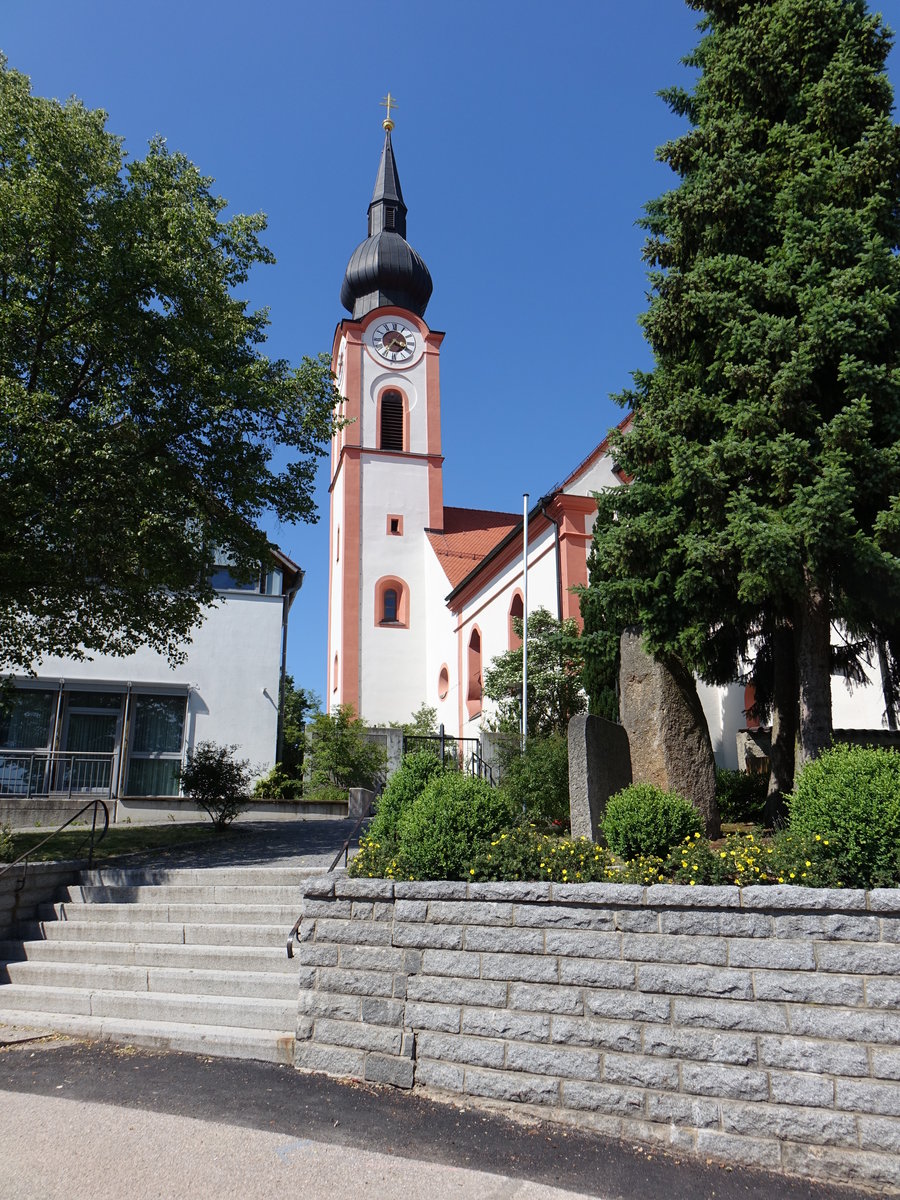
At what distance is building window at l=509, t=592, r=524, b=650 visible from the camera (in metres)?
23.2

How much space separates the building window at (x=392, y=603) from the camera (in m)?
33.3

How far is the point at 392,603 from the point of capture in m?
34.1

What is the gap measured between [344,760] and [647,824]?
48.4 feet

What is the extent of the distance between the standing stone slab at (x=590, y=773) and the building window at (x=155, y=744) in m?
14.0

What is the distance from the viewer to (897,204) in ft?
30.6

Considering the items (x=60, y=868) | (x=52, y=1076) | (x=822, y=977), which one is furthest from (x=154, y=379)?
(x=822, y=977)

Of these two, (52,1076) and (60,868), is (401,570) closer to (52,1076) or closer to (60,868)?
(60,868)

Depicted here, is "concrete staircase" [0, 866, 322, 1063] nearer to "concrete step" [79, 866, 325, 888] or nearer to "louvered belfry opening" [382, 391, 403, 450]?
"concrete step" [79, 866, 325, 888]

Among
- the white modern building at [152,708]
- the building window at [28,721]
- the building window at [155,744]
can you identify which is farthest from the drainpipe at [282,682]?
the building window at [28,721]

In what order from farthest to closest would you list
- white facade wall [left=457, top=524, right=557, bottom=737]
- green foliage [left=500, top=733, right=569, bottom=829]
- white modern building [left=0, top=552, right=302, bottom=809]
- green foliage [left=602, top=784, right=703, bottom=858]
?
white facade wall [left=457, top=524, right=557, bottom=737] → white modern building [left=0, top=552, right=302, bottom=809] → green foliage [left=500, top=733, right=569, bottom=829] → green foliage [left=602, top=784, right=703, bottom=858]

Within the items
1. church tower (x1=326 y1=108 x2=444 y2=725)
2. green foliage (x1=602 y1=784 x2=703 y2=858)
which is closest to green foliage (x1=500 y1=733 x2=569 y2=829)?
green foliage (x1=602 y1=784 x2=703 y2=858)

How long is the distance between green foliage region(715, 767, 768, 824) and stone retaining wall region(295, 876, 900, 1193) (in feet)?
20.7

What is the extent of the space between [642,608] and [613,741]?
1530 mm

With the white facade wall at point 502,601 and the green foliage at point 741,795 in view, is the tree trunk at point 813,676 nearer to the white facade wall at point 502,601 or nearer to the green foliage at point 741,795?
the green foliage at point 741,795
